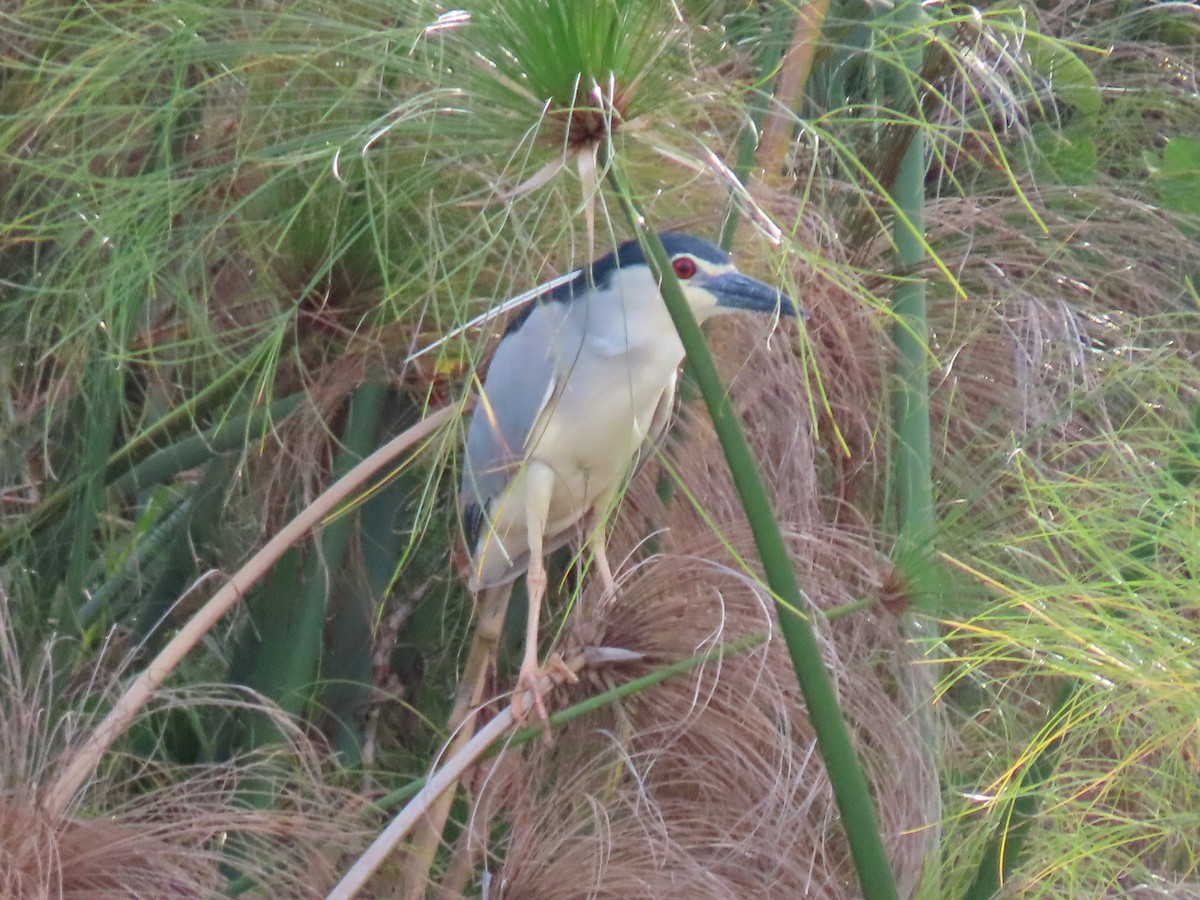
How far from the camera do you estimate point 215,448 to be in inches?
56.2

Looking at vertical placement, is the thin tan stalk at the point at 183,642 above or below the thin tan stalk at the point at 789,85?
below

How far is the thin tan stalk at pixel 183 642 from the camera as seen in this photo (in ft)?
3.19

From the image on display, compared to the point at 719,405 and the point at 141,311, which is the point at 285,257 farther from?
the point at 719,405

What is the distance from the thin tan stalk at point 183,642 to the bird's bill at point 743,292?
9.0 inches

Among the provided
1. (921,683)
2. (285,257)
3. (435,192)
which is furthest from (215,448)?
(921,683)

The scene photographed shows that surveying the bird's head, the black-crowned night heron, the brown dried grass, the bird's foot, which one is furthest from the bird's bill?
the brown dried grass

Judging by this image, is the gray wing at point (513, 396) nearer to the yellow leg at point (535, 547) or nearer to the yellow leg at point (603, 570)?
the yellow leg at point (535, 547)

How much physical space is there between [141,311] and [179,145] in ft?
0.60

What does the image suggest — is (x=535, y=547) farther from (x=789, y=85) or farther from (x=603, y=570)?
(x=789, y=85)

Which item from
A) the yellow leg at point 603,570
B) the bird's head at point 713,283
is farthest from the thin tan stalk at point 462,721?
the bird's head at point 713,283


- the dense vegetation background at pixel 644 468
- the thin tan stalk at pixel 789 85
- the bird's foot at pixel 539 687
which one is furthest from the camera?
the thin tan stalk at pixel 789 85

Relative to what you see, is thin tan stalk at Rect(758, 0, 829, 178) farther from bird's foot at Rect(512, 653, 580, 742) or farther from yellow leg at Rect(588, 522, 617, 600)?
bird's foot at Rect(512, 653, 580, 742)

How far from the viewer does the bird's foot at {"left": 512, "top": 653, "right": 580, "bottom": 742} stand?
3.31 feet

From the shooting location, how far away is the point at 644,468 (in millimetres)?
1383
